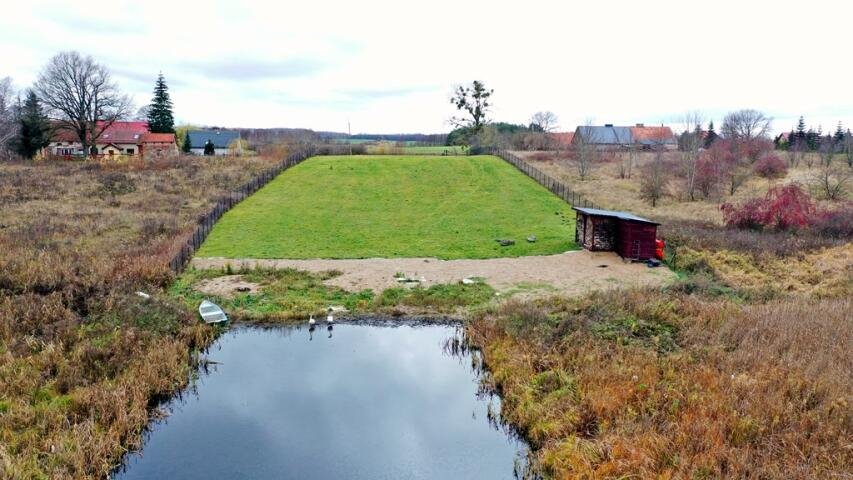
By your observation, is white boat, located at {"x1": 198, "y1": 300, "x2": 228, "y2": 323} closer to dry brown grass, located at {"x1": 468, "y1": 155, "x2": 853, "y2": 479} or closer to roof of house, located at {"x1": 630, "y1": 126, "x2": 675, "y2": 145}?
dry brown grass, located at {"x1": 468, "y1": 155, "x2": 853, "y2": 479}

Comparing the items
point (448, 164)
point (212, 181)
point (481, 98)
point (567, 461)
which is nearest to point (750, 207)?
point (567, 461)

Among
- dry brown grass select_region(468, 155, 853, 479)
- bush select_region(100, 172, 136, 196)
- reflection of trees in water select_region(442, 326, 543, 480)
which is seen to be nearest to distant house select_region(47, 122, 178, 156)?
bush select_region(100, 172, 136, 196)

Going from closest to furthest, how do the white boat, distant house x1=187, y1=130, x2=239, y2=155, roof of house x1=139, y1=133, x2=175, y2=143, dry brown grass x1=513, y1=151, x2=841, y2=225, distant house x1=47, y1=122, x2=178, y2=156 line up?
the white boat
dry brown grass x1=513, y1=151, x2=841, y2=225
distant house x1=47, y1=122, x2=178, y2=156
roof of house x1=139, y1=133, x2=175, y2=143
distant house x1=187, y1=130, x2=239, y2=155

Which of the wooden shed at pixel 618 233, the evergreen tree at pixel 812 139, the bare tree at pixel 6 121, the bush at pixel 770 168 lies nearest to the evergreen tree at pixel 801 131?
the evergreen tree at pixel 812 139

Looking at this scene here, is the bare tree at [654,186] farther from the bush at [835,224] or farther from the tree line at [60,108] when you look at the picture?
the tree line at [60,108]

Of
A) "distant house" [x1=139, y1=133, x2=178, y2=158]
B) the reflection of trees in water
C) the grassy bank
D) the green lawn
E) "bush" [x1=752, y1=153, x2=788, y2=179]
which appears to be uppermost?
"distant house" [x1=139, y1=133, x2=178, y2=158]

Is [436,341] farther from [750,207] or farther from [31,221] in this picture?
[31,221]

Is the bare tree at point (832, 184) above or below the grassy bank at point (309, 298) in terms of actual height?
above
